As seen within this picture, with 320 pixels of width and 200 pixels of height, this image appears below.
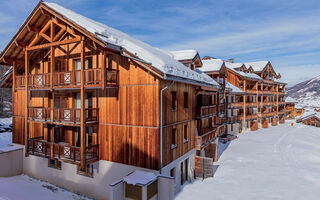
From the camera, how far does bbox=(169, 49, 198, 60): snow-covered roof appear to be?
69.3ft

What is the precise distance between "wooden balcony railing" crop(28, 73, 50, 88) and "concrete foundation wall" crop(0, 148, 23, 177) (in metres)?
6.74

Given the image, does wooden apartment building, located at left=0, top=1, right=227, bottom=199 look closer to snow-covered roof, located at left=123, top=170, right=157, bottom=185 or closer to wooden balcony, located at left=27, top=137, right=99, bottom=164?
wooden balcony, located at left=27, top=137, right=99, bottom=164

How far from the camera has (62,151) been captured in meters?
15.7

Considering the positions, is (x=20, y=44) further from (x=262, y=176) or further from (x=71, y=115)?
(x=262, y=176)

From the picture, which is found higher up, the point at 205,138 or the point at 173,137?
the point at 173,137

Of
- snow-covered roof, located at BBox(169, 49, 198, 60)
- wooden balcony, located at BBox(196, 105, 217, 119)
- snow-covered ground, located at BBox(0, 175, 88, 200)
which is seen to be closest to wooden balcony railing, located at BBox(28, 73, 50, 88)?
snow-covered ground, located at BBox(0, 175, 88, 200)

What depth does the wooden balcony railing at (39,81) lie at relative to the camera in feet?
54.3

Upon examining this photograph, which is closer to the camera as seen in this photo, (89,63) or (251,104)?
(89,63)

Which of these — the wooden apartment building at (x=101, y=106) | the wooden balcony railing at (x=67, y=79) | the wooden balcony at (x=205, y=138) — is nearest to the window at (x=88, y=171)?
the wooden apartment building at (x=101, y=106)

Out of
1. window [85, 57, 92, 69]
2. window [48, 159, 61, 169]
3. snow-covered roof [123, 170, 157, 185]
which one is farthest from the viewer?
window [48, 159, 61, 169]

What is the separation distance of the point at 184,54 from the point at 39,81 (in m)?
13.6

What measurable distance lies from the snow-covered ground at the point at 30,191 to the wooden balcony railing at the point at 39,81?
26.1 feet

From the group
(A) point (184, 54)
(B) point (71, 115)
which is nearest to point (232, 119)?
(A) point (184, 54)

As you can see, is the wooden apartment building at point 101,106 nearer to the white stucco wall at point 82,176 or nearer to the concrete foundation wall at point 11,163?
the white stucco wall at point 82,176
